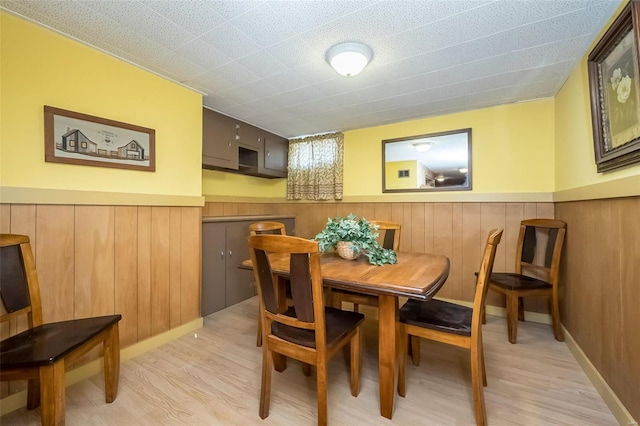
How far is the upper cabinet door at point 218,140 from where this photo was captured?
2.73 metres

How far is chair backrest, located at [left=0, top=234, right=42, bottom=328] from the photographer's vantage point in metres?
1.36

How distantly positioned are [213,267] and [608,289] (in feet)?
10.3

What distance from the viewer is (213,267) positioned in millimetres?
2814

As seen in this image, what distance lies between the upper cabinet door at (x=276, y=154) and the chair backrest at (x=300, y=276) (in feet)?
8.06

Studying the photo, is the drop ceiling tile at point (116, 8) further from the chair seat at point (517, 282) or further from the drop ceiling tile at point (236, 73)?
the chair seat at point (517, 282)

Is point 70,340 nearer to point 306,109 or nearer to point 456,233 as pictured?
point 306,109

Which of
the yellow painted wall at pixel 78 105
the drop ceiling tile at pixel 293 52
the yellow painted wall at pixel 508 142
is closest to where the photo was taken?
the yellow painted wall at pixel 78 105

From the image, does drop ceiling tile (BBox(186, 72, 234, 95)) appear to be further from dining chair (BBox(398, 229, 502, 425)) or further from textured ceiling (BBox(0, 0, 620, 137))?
dining chair (BBox(398, 229, 502, 425))

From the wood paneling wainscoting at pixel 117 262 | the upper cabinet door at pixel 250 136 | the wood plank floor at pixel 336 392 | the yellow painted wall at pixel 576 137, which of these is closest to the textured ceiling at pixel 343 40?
the yellow painted wall at pixel 576 137

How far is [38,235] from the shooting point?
5.15 feet

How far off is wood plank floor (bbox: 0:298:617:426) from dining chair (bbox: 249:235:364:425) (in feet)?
0.77

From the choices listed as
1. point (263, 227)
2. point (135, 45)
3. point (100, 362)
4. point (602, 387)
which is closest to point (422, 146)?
point (263, 227)

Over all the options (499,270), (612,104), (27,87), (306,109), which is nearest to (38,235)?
(27,87)

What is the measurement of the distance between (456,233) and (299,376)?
7.25ft
